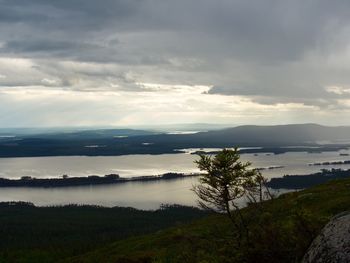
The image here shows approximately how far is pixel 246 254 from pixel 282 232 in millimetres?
2098

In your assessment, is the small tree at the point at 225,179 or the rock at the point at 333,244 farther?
the small tree at the point at 225,179

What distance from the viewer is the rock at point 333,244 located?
43.5ft

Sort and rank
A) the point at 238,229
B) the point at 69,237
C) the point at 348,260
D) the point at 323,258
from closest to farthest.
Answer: the point at 348,260 → the point at 323,258 → the point at 238,229 → the point at 69,237

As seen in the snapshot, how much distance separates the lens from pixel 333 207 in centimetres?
4775

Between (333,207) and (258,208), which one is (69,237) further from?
(258,208)

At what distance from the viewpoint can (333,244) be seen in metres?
13.7

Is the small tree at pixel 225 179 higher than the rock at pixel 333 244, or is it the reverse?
the small tree at pixel 225 179

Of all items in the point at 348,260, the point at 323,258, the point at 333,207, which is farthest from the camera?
the point at 333,207

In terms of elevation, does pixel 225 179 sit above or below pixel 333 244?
A: above

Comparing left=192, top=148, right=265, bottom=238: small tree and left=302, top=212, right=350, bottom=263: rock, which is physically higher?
left=192, top=148, right=265, bottom=238: small tree

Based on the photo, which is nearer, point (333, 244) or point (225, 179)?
point (333, 244)

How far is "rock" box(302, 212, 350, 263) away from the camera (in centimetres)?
1326

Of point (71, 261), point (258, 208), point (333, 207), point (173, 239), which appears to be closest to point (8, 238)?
point (71, 261)

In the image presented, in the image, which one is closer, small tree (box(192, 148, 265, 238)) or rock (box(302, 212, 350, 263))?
rock (box(302, 212, 350, 263))
